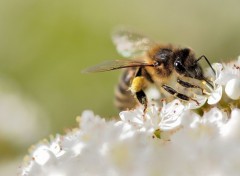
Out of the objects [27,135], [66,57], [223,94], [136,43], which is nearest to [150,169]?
[223,94]

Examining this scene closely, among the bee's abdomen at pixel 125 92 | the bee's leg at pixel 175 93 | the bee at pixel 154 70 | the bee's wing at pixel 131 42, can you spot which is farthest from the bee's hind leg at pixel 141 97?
the bee's wing at pixel 131 42

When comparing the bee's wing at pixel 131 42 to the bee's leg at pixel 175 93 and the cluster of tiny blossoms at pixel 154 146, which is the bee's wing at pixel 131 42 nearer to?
the bee's leg at pixel 175 93

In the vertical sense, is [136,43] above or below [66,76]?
below

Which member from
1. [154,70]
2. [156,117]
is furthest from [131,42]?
[156,117]

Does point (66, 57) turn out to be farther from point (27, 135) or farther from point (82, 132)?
point (82, 132)

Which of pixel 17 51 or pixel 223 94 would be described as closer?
pixel 223 94

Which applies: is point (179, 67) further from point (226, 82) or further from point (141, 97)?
point (226, 82)
